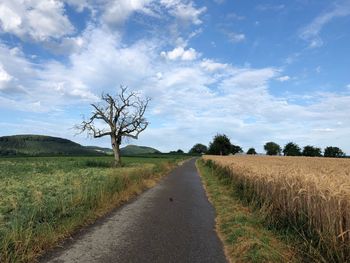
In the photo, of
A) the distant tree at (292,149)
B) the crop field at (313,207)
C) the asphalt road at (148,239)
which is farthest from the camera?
the distant tree at (292,149)

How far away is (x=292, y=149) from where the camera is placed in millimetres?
141125

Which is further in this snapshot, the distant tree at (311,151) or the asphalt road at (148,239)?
the distant tree at (311,151)

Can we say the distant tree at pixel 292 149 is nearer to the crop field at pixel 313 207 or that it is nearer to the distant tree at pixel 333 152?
the distant tree at pixel 333 152

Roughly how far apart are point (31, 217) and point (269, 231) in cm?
637

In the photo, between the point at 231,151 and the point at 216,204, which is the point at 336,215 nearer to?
the point at 216,204

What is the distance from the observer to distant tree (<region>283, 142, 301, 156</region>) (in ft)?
451

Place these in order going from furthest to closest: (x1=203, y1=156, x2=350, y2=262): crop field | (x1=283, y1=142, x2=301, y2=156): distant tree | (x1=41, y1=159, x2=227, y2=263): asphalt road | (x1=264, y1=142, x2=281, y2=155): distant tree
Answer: (x1=264, y1=142, x2=281, y2=155): distant tree → (x1=283, y1=142, x2=301, y2=156): distant tree → (x1=41, y1=159, x2=227, y2=263): asphalt road → (x1=203, y1=156, x2=350, y2=262): crop field

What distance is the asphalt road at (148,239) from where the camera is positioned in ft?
25.5

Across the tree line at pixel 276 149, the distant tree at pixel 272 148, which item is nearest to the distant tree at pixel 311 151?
the tree line at pixel 276 149

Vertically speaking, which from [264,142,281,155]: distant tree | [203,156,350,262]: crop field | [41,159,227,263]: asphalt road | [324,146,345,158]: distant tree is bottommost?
[41,159,227,263]: asphalt road

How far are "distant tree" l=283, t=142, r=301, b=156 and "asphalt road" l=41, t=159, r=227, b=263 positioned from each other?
429 feet

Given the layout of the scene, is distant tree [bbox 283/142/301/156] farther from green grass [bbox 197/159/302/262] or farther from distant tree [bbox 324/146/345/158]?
green grass [bbox 197/159/302/262]

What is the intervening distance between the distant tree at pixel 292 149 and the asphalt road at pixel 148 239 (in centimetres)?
13076

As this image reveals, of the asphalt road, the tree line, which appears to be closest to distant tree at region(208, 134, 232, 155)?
the tree line
